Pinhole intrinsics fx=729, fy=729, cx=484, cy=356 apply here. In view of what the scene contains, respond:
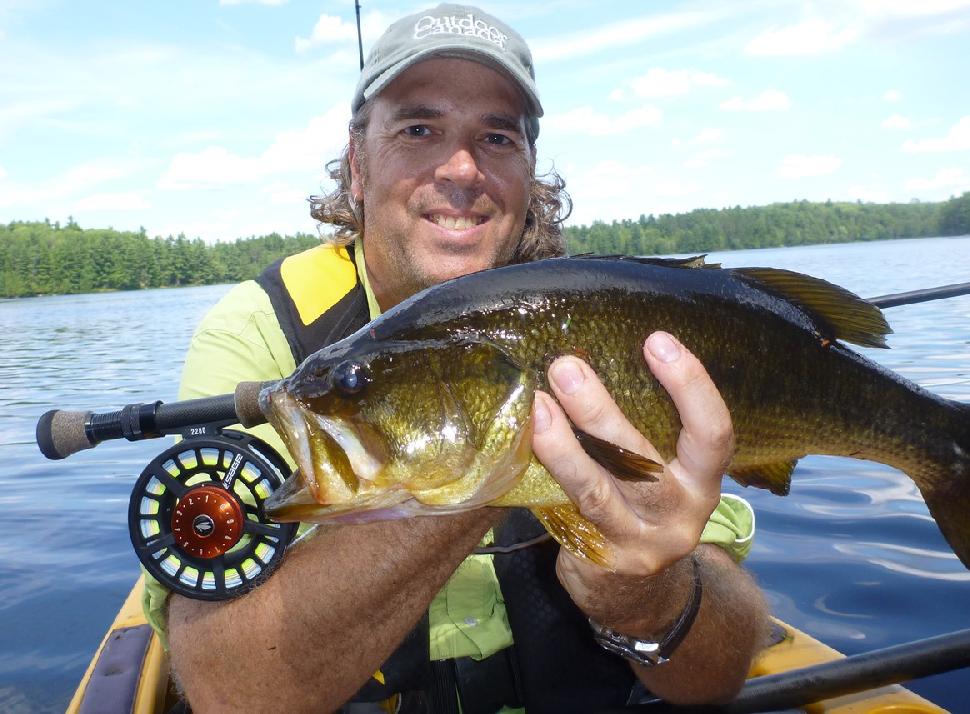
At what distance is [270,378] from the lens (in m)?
3.03

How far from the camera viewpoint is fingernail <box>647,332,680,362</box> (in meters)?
2.07

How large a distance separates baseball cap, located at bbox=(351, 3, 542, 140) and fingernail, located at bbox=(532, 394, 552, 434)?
1891 millimetres

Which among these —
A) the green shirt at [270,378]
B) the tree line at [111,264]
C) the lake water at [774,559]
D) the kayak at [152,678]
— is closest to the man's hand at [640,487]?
the green shirt at [270,378]

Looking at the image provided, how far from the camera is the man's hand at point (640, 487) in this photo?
1.99 meters

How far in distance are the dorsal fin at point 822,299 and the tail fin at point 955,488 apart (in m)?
0.45

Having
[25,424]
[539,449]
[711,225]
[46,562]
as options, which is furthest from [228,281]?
[539,449]

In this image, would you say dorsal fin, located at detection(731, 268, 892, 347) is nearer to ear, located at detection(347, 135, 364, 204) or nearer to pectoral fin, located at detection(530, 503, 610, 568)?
pectoral fin, located at detection(530, 503, 610, 568)

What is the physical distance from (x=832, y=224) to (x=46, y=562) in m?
103

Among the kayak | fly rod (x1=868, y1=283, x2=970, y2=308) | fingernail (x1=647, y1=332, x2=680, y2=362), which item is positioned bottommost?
the kayak

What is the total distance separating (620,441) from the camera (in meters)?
2.05

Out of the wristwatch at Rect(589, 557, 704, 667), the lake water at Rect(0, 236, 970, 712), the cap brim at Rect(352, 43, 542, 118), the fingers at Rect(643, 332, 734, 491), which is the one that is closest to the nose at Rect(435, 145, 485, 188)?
the cap brim at Rect(352, 43, 542, 118)

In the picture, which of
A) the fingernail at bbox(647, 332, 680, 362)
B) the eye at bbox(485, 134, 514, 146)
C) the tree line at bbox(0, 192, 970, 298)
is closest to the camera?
the fingernail at bbox(647, 332, 680, 362)

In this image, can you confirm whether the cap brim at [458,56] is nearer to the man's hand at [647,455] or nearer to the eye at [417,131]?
the eye at [417,131]

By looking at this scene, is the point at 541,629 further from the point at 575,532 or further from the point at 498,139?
the point at 498,139
